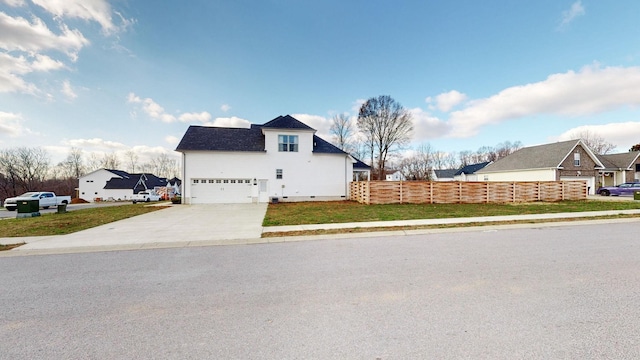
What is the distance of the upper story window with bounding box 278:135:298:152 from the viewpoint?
2223cm

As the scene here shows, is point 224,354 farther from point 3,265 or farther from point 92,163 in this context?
point 92,163

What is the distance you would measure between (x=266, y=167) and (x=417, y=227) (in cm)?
1517

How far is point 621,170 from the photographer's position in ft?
103

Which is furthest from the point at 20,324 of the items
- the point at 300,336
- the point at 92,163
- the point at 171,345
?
the point at 92,163

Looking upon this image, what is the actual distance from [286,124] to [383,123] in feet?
58.1

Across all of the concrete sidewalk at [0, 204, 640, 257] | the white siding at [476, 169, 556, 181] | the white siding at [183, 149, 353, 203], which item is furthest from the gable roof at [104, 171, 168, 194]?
the white siding at [476, 169, 556, 181]

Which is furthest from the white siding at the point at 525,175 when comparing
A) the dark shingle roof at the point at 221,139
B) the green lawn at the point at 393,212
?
the dark shingle roof at the point at 221,139

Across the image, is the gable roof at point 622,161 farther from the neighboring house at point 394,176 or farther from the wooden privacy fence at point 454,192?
the neighboring house at point 394,176

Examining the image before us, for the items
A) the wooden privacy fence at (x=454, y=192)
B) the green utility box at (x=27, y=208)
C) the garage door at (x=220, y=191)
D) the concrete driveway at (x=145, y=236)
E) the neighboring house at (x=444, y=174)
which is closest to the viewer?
the concrete driveway at (x=145, y=236)

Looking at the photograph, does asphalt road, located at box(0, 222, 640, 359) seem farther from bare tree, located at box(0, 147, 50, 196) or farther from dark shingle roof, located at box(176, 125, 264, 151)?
bare tree, located at box(0, 147, 50, 196)

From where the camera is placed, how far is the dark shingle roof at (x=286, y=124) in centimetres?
2208

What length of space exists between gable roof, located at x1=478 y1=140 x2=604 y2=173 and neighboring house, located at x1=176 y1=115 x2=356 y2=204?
75.9 ft

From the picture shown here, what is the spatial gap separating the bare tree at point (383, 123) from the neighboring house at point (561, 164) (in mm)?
14209

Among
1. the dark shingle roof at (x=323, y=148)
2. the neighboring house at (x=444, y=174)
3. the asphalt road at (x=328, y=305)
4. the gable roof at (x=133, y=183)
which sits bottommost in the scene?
the asphalt road at (x=328, y=305)
